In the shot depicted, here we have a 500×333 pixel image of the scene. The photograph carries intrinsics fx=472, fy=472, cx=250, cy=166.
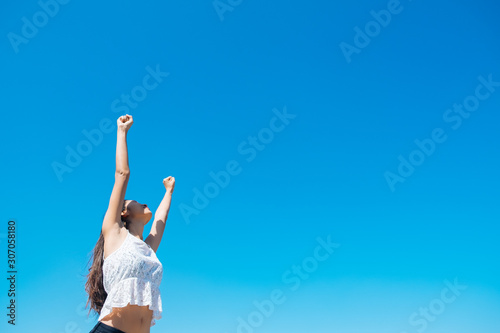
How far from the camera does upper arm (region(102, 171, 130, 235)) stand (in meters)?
4.24

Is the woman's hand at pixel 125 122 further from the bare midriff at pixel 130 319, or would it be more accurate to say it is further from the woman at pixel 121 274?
the bare midriff at pixel 130 319

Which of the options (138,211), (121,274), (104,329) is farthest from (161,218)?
(104,329)

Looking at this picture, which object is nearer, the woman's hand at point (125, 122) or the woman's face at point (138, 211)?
the woman's hand at point (125, 122)

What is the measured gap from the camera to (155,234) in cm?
512

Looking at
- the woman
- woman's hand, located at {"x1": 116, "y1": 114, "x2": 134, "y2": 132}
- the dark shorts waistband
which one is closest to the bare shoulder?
the woman

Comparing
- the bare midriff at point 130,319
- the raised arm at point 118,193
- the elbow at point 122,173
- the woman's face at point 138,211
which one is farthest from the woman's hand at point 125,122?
the bare midriff at point 130,319

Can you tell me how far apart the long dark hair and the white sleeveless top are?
25 cm

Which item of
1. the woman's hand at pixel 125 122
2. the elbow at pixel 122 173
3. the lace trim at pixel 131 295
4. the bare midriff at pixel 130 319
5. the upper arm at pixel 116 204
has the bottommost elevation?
the bare midriff at pixel 130 319

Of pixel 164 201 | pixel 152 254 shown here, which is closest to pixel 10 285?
pixel 164 201

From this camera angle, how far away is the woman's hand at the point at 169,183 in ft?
19.1

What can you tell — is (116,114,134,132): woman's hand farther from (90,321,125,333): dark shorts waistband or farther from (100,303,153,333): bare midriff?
(90,321,125,333): dark shorts waistband

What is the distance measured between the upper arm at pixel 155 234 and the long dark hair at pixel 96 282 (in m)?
0.57

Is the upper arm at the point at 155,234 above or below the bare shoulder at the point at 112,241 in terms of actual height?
above

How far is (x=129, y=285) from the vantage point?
4.14 metres
